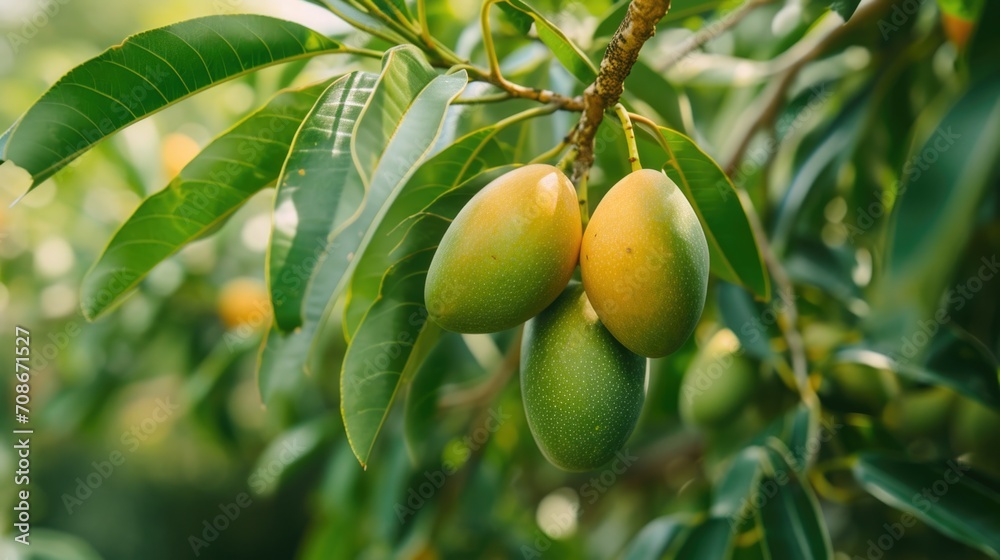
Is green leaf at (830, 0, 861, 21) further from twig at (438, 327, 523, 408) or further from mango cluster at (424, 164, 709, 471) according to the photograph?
twig at (438, 327, 523, 408)

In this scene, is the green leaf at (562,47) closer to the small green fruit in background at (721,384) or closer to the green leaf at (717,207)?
the green leaf at (717,207)

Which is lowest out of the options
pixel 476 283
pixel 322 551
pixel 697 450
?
pixel 322 551

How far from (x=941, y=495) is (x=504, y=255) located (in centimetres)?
77

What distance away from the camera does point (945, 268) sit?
80 centimetres

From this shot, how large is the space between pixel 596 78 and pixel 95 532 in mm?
6905

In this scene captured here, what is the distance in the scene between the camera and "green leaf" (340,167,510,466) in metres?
0.72

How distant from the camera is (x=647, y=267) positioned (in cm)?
62

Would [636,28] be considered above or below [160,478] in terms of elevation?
above

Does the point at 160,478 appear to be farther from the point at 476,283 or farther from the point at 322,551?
the point at 476,283

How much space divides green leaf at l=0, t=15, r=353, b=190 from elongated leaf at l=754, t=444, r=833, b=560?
0.86 metres

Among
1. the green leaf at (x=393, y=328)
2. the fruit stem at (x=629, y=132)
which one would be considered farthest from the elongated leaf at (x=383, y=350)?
the fruit stem at (x=629, y=132)

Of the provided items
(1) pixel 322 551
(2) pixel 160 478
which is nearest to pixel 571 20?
(1) pixel 322 551

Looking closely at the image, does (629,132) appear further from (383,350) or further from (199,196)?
(199,196)

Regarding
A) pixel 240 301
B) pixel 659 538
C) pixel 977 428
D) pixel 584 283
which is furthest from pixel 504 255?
pixel 240 301
